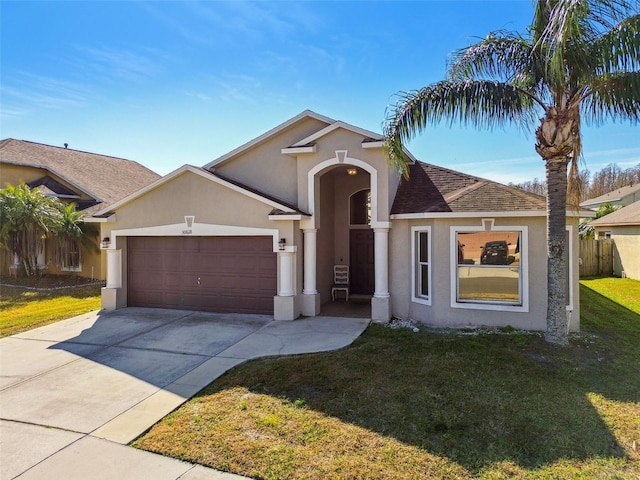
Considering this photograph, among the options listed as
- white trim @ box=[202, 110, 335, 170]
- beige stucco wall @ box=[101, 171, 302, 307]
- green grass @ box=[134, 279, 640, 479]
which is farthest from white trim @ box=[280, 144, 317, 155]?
green grass @ box=[134, 279, 640, 479]

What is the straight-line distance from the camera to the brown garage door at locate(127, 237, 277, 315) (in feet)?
37.0

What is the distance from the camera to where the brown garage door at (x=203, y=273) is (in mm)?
11281

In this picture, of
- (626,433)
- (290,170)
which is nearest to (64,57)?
(290,170)

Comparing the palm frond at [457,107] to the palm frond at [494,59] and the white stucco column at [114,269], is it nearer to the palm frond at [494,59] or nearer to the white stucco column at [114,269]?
the palm frond at [494,59]

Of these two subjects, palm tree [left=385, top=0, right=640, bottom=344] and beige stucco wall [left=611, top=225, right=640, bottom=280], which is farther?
beige stucco wall [left=611, top=225, right=640, bottom=280]

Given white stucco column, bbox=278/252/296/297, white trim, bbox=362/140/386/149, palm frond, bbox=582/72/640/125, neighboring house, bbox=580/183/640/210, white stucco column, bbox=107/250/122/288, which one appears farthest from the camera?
neighboring house, bbox=580/183/640/210

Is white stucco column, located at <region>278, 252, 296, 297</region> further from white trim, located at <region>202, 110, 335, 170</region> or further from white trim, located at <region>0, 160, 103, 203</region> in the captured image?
white trim, located at <region>0, 160, 103, 203</region>

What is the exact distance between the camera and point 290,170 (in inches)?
472

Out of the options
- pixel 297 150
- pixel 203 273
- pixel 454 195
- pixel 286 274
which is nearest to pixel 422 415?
pixel 286 274

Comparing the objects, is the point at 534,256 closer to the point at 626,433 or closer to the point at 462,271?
the point at 462,271

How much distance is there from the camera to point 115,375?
6871 mm

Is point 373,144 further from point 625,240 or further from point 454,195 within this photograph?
point 625,240

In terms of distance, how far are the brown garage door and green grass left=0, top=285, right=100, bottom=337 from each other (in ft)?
6.49

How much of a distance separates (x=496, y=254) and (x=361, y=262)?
17.1 feet
